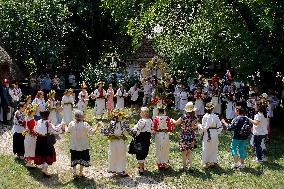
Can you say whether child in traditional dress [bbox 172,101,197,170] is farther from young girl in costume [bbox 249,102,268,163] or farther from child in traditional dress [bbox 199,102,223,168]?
young girl in costume [bbox 249,102,268,163]

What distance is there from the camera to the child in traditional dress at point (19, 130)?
13.6 metres

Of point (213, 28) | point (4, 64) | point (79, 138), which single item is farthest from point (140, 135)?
point (4, 64)

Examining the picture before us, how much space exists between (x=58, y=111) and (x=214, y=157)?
6914 millimetres

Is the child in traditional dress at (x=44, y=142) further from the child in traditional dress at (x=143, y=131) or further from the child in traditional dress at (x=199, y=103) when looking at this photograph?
the child in traditional dress at (x=199, y=103)

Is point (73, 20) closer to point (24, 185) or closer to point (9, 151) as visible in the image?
point (9, 151)

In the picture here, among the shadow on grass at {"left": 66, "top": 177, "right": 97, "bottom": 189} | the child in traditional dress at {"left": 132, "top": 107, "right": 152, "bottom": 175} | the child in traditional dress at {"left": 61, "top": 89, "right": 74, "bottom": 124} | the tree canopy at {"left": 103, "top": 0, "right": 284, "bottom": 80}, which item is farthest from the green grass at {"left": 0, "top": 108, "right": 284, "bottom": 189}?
the child in traditional dress at {"left": 61, "top": 89, "right": 74, "bottom": 124}

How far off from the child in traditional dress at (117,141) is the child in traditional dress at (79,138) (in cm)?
44

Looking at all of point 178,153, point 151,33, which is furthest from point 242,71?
point 151,33

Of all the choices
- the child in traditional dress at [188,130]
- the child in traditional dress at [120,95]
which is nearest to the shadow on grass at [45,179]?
the child in traditional dress at [188,130]

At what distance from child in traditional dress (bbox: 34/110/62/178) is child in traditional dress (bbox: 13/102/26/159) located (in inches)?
56.8

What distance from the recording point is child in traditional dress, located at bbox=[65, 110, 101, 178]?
11.9 m

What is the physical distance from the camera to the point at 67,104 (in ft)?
58.2

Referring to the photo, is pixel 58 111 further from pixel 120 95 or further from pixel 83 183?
pixel 83 183

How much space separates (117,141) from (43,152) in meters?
1.80
